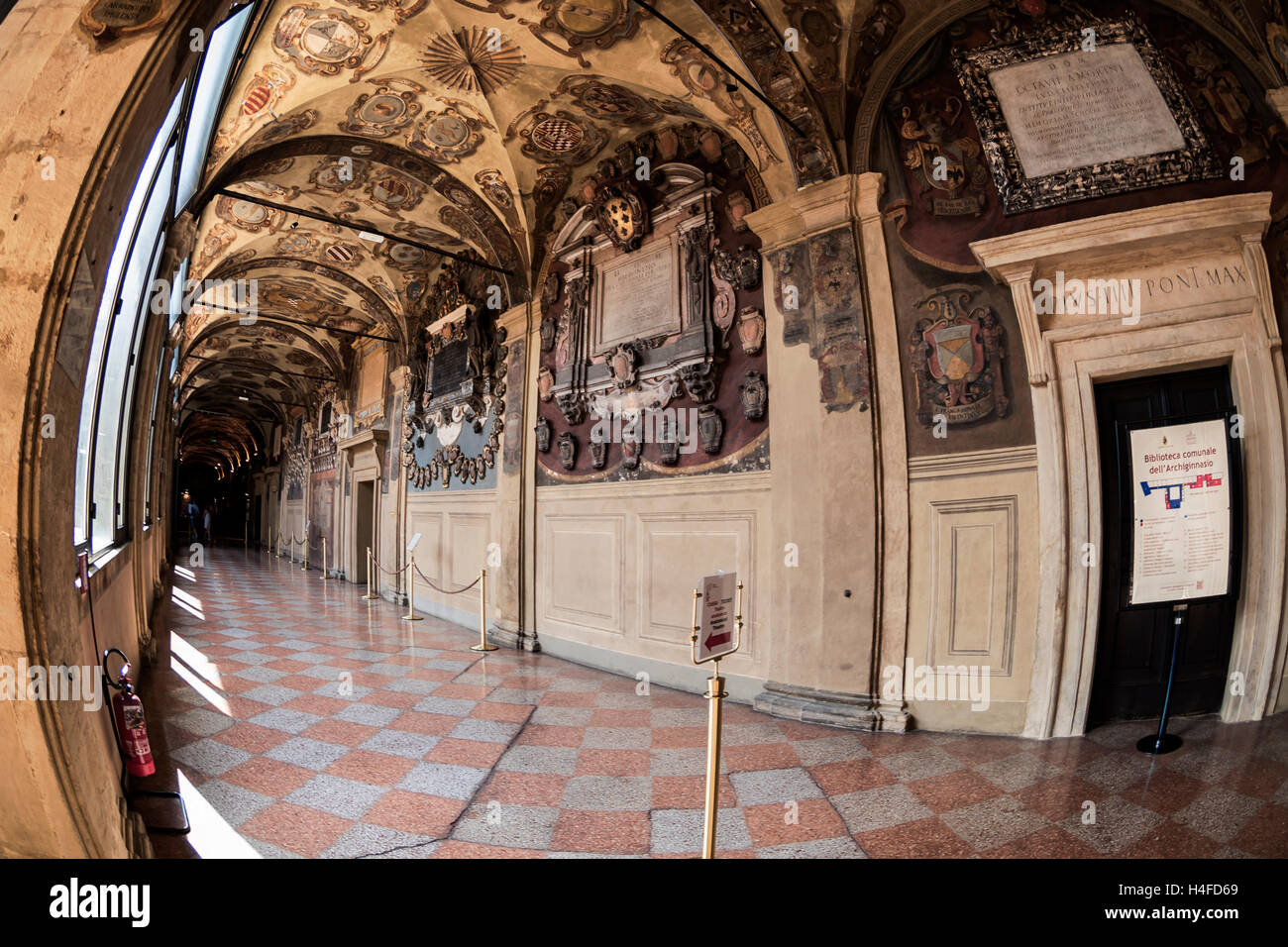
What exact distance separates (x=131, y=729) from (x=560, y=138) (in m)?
6.96

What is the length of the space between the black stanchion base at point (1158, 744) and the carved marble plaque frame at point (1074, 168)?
3831mm

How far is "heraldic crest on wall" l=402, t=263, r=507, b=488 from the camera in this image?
9688 millimetres

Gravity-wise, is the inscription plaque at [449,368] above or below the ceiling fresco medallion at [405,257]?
below

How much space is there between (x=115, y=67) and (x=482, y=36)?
4511mm

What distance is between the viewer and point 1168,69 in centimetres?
427

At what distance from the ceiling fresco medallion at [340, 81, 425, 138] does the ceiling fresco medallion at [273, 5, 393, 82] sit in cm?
46

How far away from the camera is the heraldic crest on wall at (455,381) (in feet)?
31.8

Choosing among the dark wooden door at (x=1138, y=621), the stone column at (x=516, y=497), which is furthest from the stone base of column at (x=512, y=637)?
the dark wooden door at (x=1138, y=621)

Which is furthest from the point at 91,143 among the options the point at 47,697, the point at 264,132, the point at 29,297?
the point at 264,132
